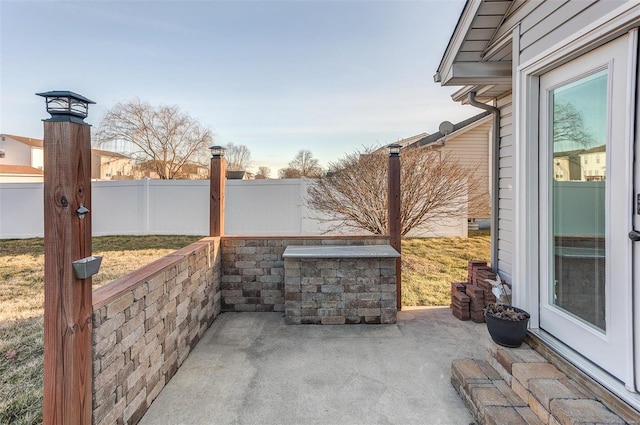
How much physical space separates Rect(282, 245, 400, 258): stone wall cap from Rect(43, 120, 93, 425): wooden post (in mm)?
2349

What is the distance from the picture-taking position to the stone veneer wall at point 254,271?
4309 millimetres

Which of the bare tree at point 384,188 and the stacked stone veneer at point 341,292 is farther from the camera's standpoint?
the bare tree at point 384,188

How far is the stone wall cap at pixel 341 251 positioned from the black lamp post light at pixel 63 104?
8.35 feet

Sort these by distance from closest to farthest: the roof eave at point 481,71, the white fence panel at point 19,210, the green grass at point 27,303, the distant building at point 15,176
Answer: the green grass at point 27,303 → the roof eave at point 481,71 → the white fence panel at point 19,210 → the distant building at point 15,176

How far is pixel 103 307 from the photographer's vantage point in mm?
1777

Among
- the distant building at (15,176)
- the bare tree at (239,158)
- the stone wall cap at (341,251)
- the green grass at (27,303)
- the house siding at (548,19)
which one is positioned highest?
the bare tree at (239,158)

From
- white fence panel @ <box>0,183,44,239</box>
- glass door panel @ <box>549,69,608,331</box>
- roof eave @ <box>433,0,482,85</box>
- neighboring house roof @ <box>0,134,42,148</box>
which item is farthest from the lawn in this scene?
neighboring house roof @ <box>0,134,42,148</box>

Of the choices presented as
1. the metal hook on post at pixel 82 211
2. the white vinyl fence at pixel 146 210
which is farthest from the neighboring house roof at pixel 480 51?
the white vinyl fence at pixel 146 210

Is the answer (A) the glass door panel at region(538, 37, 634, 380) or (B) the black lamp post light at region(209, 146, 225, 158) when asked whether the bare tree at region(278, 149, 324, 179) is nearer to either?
(B) the black lamp post light at region(209, 146, 225, 158)

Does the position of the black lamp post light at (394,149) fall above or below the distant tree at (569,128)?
above

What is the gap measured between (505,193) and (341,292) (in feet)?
7.67

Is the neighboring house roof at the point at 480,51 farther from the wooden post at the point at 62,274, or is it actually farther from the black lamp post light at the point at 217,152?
the wooden post at the point at 62,274

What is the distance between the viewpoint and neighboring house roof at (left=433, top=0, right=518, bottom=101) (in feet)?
9.62

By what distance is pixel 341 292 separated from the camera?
384 cm
